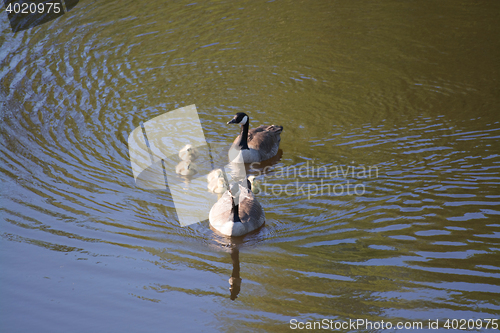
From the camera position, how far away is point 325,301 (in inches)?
216

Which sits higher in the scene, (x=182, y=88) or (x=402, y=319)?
(x=182, y=88)

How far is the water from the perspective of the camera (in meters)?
5.57

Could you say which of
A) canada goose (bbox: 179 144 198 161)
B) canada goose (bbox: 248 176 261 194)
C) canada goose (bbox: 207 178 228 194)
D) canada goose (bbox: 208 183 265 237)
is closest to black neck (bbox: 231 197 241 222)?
canada goose (bbox: 208 183 265 237)

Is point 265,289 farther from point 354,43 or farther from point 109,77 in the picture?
point 354,43

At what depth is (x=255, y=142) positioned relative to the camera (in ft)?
31.1

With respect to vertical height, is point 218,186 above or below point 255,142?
below

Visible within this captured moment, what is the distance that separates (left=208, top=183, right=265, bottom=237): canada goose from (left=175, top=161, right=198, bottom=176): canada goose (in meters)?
1.38

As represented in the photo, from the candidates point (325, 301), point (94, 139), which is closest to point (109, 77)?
point (94, 139)

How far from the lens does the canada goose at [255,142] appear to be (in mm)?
9320

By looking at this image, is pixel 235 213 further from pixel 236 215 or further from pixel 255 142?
pixel 255 142

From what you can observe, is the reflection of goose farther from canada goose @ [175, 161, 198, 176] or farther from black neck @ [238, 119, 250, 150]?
black neck @ [238, 119, 250, 150]

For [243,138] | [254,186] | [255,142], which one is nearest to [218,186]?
[254,186]

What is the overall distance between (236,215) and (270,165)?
2.62 m

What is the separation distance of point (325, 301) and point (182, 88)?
753cm
